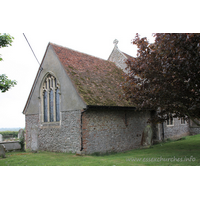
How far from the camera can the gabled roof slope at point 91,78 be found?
1391 centimetres

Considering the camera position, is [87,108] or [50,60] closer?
[87,108]

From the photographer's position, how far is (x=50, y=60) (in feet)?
51.9

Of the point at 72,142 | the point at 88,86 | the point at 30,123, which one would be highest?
the point at 88,86

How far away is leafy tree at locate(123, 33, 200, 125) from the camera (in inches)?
364

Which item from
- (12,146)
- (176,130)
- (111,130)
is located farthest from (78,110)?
(176,130)

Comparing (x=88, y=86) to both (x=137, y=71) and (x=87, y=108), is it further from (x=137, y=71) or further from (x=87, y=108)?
(x=137, y=71)

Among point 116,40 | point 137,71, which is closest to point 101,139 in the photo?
point 137,71

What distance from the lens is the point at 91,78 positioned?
52.6ft

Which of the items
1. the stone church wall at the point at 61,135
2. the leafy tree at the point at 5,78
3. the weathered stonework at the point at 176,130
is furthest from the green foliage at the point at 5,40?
the weathered stonework at the point at 176,130

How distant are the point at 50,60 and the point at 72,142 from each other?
6.66 meters

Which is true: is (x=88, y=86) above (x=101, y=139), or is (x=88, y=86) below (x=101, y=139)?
above

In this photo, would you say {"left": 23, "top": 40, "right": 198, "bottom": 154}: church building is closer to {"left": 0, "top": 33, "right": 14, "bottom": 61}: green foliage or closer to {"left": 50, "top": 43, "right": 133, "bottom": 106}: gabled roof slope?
{"left": 50, "top": 43, "right": 133, "bottom": 106}: gabled roof slope

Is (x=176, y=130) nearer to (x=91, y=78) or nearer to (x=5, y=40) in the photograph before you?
(x=91, y=78)

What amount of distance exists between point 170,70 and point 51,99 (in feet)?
31.7
